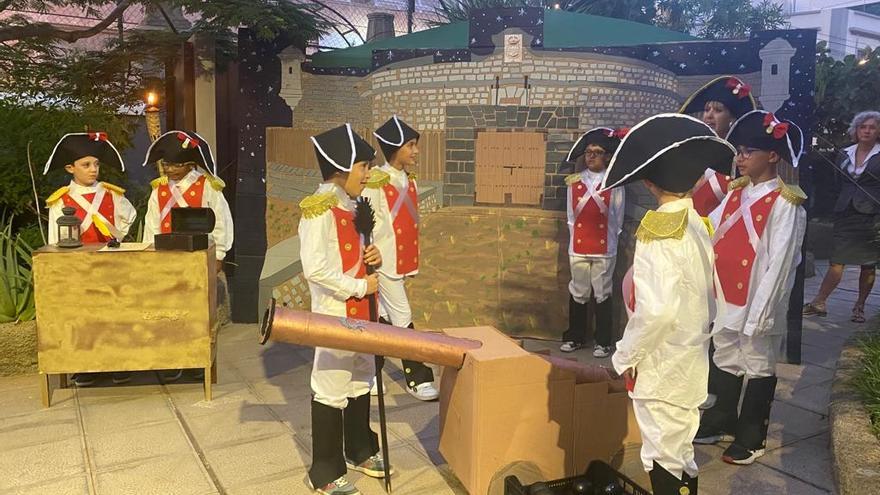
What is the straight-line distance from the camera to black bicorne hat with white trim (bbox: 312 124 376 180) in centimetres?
354

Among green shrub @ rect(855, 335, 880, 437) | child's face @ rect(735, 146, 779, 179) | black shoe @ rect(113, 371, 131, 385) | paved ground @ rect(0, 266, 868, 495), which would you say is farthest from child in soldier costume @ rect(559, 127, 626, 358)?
black shoe @ rect(113, 371, 131, 385)

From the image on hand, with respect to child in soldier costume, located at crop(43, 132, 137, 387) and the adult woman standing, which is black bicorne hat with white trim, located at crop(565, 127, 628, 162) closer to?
the adult woman standing

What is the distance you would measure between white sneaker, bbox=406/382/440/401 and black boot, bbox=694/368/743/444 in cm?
186

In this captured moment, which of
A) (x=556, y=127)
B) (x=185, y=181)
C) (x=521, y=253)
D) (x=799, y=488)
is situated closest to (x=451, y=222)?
(x=521, y=253)

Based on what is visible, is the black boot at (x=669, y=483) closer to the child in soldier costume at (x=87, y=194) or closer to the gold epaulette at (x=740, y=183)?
the gold epaulette at (x=740, y=183)

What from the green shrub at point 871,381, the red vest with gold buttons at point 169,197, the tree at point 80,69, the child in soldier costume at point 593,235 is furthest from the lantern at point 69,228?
the green shrub at point 871,381

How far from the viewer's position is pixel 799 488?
12.7 ft

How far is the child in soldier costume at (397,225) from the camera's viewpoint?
5.34 meters

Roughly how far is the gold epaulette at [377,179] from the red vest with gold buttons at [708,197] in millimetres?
2326

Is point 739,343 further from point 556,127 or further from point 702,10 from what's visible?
point 702,10

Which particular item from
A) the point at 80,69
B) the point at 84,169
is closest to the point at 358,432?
the point at 84,169

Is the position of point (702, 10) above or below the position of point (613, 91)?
above

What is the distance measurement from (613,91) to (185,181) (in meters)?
3.98

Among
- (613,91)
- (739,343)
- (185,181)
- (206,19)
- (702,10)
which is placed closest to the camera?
(739,343)
